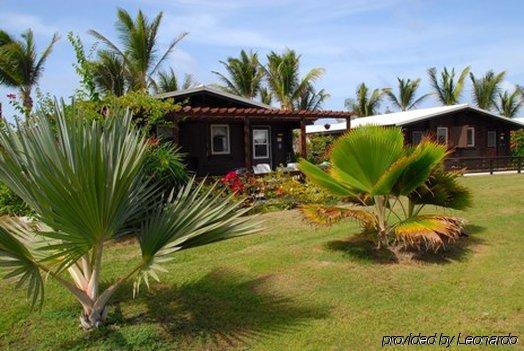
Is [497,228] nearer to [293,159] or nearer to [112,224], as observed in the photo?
[112,224]

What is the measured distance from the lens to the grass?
426 cm

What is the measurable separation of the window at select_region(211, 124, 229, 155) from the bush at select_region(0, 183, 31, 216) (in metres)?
9.43

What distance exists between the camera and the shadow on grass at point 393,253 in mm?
5977

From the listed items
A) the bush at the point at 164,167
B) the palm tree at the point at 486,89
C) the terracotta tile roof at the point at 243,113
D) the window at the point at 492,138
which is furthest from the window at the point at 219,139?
the palm tree at the point at 486,89

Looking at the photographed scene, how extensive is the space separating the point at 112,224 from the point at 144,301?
1544mm

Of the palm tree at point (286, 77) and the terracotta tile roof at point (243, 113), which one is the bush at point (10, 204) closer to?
the terracotta tile roof at point (243, 113)

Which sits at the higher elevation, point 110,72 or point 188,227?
point 110,72

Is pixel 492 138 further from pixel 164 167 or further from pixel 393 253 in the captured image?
pixel 393 253

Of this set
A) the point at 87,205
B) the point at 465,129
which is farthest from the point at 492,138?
the point at 87,205

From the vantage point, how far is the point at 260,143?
768 inches

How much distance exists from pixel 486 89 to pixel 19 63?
32.2 m

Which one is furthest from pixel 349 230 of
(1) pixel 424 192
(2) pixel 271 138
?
(2) pixel 271 138

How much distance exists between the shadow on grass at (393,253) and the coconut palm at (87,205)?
2422mm

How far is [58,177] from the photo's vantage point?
3.65 metres
